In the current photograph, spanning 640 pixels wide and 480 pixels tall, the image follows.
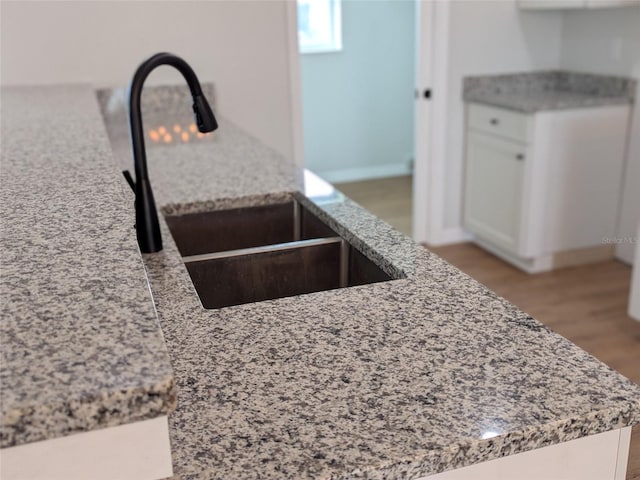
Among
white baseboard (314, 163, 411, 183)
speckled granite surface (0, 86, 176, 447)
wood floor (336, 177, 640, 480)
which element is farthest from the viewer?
white baseboard (314, 163, 411, 183)

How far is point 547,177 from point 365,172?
2.39 meters

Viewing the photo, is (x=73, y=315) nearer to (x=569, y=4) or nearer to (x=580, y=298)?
(x=580, y=298)

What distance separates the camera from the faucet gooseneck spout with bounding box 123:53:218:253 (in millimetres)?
1329

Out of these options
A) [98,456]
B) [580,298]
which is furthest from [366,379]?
[580,298]

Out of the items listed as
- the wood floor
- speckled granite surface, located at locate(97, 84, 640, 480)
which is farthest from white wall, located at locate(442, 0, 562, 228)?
speckled granite surface, located at locate(97, 84, 640, 480)

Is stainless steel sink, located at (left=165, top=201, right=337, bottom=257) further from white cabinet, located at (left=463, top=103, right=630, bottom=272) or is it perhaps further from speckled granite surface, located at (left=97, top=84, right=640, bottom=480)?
white cabinet, located at (left=463, top=103, right=630, bottom=272)

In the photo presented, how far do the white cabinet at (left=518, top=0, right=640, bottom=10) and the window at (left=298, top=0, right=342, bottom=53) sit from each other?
184 cm

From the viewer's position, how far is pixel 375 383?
86cm

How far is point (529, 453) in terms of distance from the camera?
2.64ft

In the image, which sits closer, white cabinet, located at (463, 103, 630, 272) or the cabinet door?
white cabinet, located at (463, 103, 630, 272)

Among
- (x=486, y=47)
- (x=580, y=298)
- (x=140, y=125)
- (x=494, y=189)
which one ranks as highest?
(x=486, y=47)

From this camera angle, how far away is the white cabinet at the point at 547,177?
3.40 meters

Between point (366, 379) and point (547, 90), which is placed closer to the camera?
point (366, 379)

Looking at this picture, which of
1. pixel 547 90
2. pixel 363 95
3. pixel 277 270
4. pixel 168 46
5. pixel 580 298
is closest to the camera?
pixel 277 270
